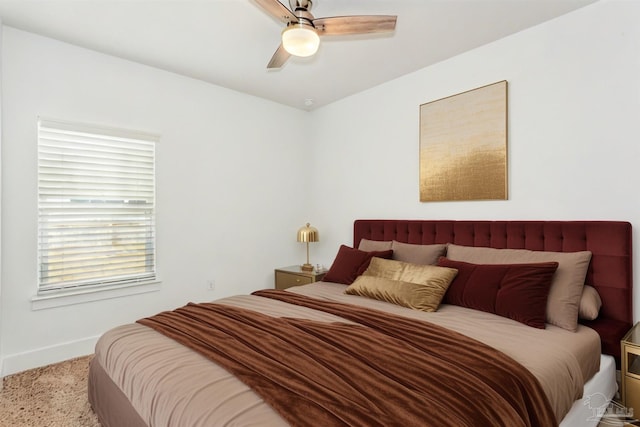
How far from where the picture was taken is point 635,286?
221 centimetres

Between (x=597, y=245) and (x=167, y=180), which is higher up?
(x=167, y=180)

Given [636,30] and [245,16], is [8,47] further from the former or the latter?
[636,30]

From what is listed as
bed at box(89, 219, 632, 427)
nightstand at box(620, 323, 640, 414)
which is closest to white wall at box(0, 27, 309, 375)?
bed at box(89, 219, 632, 427)

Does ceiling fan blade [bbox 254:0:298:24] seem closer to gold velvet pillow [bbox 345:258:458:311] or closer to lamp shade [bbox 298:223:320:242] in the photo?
gold velvet pillow [bbox 345:258:458:311]

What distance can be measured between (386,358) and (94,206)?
2.85 metres

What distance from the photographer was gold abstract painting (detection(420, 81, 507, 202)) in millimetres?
2830

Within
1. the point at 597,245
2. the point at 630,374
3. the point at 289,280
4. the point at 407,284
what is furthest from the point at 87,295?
the point at 597,245

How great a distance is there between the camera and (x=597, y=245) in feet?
7.44

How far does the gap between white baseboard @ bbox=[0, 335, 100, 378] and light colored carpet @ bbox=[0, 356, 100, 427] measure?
52mm

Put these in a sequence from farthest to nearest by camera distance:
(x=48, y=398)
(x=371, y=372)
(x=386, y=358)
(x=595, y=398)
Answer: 1. (x=48, y=398)
2. (x=595, y=398)
3. (x=386, y=358)
4. (x=371, y=372)

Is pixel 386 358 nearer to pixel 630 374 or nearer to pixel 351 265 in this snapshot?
pixel 630 374

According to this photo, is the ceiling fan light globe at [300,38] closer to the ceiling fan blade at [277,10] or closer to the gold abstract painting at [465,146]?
the ceiling fan blade at [277,10]

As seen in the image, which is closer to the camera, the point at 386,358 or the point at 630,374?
the point at 386,358

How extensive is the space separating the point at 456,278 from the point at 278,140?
2.85 metres
